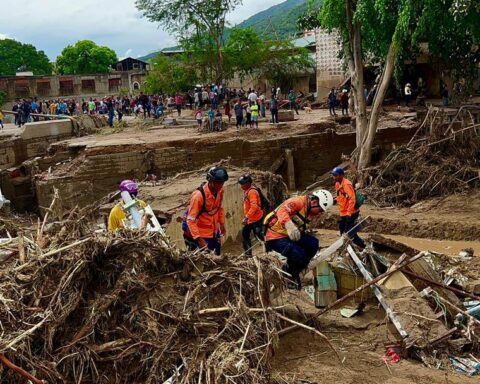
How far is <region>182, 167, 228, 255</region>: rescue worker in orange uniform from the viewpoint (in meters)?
6.70

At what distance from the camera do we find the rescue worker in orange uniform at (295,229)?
6371mm

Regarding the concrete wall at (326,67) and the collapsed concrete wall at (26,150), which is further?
the concrete wall at (326,67)

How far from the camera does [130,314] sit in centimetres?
424

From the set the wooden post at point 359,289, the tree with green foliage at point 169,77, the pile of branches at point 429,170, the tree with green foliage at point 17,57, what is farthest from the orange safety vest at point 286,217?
the tree with green foliage at point 17,57

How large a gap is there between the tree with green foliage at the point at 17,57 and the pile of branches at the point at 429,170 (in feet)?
210

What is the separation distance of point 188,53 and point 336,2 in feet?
56.7

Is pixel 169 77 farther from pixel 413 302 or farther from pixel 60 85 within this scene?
pixel 413 302

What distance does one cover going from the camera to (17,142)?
1981 cm

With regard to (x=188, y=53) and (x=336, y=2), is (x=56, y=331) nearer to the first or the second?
(x=336, y=2)

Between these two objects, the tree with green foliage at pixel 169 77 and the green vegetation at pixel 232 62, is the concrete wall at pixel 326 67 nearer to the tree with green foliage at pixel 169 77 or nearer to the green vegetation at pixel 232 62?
the green vegetation at pixel 232 62

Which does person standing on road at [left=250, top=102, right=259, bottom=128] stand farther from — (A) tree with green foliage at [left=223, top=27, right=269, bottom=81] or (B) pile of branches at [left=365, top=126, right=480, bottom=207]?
(A) tree with green foliage at [left=223, top=27, right=269, bottom=81]

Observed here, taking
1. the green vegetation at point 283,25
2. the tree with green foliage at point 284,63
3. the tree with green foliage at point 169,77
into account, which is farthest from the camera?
the tree with green foliage at point 284,63

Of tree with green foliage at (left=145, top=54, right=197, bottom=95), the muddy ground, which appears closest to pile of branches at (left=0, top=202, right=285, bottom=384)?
the muddy ground

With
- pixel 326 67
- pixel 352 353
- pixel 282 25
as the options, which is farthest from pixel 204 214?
pixel 282 25
